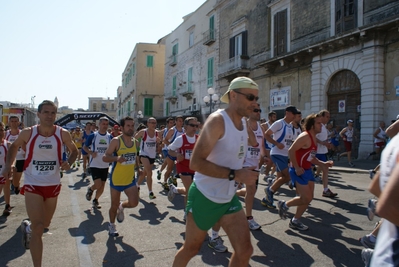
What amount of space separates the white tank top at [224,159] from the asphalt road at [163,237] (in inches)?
60.7

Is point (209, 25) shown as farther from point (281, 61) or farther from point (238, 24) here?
point (281, 61)

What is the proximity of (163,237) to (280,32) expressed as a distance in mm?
18895

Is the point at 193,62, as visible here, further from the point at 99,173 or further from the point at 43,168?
the point at 43,168

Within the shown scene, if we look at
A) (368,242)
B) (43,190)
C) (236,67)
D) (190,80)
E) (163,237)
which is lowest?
(163,237)

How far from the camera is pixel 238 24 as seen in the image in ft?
85.3

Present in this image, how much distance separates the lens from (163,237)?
16.9 ft

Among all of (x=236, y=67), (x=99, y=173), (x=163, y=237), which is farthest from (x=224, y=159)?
(x=236, y=67)

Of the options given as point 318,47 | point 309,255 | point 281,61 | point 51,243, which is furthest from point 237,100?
point 281,61

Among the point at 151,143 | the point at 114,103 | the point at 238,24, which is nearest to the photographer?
the point at 151,143

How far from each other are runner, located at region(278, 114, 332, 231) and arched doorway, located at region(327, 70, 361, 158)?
495 inches

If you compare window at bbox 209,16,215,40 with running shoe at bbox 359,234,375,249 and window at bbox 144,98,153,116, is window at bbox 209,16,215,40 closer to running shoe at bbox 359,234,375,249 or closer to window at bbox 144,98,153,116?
window at bbox 144,98,153,116

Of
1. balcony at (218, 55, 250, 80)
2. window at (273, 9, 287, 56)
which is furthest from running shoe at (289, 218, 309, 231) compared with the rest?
balcony at (218, 55, 250, 80)

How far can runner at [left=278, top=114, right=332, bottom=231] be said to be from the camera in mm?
5309

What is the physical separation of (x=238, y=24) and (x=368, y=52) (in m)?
12.5
